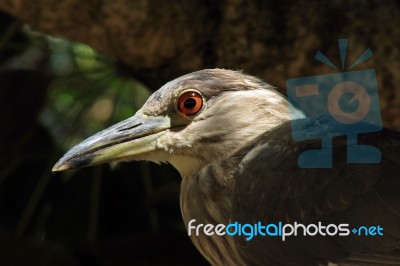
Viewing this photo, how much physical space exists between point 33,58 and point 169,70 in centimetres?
122

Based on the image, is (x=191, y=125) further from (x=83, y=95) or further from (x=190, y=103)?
(x=83, y=95)

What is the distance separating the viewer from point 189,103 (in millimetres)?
2996

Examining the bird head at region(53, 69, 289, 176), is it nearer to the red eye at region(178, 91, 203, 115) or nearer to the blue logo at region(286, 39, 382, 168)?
the red eye at region(178, 91, 203, 115)

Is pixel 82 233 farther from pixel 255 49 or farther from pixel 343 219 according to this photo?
pixel 343 219

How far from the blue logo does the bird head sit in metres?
0.16

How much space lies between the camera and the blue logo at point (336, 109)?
113 inches

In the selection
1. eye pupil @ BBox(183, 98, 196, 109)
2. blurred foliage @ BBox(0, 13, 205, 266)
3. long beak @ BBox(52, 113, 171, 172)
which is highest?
eye pupil @ BBox(183, 98, 196, 109)

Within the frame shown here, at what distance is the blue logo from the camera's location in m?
2.87

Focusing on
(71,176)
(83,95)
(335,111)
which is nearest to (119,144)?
(335,111)

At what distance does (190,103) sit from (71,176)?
7.38 ft

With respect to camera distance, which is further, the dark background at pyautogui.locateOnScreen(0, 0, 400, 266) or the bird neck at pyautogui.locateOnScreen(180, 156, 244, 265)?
the dark background at pyautogui.locateOnScreen(0, 0, 400, 266)

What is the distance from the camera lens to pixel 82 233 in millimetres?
5004

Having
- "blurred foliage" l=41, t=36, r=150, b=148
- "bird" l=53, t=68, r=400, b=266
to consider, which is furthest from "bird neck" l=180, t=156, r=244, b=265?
"blurred foliage" l=41, t=36, r=150, b=148

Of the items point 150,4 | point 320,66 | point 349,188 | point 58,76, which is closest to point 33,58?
point 58,76
